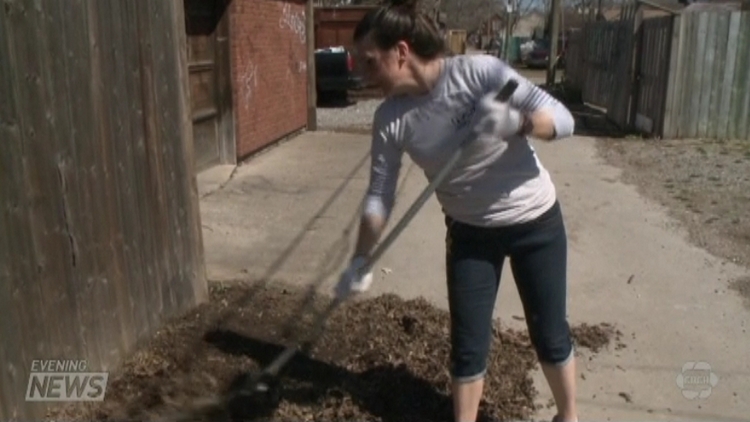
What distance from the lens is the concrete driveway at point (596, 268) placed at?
384 centimetres

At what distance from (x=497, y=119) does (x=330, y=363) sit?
1.71 m

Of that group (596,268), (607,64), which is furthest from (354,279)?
(607,64)

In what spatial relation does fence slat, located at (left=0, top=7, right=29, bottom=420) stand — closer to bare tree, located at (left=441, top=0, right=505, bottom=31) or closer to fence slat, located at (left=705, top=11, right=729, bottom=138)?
fence slat, located at (left=705, top=11, right=729, bottom=138)

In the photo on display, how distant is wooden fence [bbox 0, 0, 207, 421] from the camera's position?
3006mm

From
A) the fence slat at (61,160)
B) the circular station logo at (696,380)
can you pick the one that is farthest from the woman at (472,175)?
the fence slat at (61,160)

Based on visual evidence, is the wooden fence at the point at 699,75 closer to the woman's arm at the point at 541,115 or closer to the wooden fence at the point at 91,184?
the wooden fence at the point at 91,184

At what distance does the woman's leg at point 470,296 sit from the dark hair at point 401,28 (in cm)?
67

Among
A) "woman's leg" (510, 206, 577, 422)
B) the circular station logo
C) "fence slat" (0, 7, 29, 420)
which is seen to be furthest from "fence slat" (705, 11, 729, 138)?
"fence slat" (0, 7, 29, 420)

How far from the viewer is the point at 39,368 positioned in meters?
3.18

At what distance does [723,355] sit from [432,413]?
1.70 metres

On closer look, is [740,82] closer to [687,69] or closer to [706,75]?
[706,75]

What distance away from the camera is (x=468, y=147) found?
2.80m

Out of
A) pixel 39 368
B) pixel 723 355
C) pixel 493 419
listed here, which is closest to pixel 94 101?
pixel 39 368

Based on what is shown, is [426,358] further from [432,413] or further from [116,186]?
[116,186]
